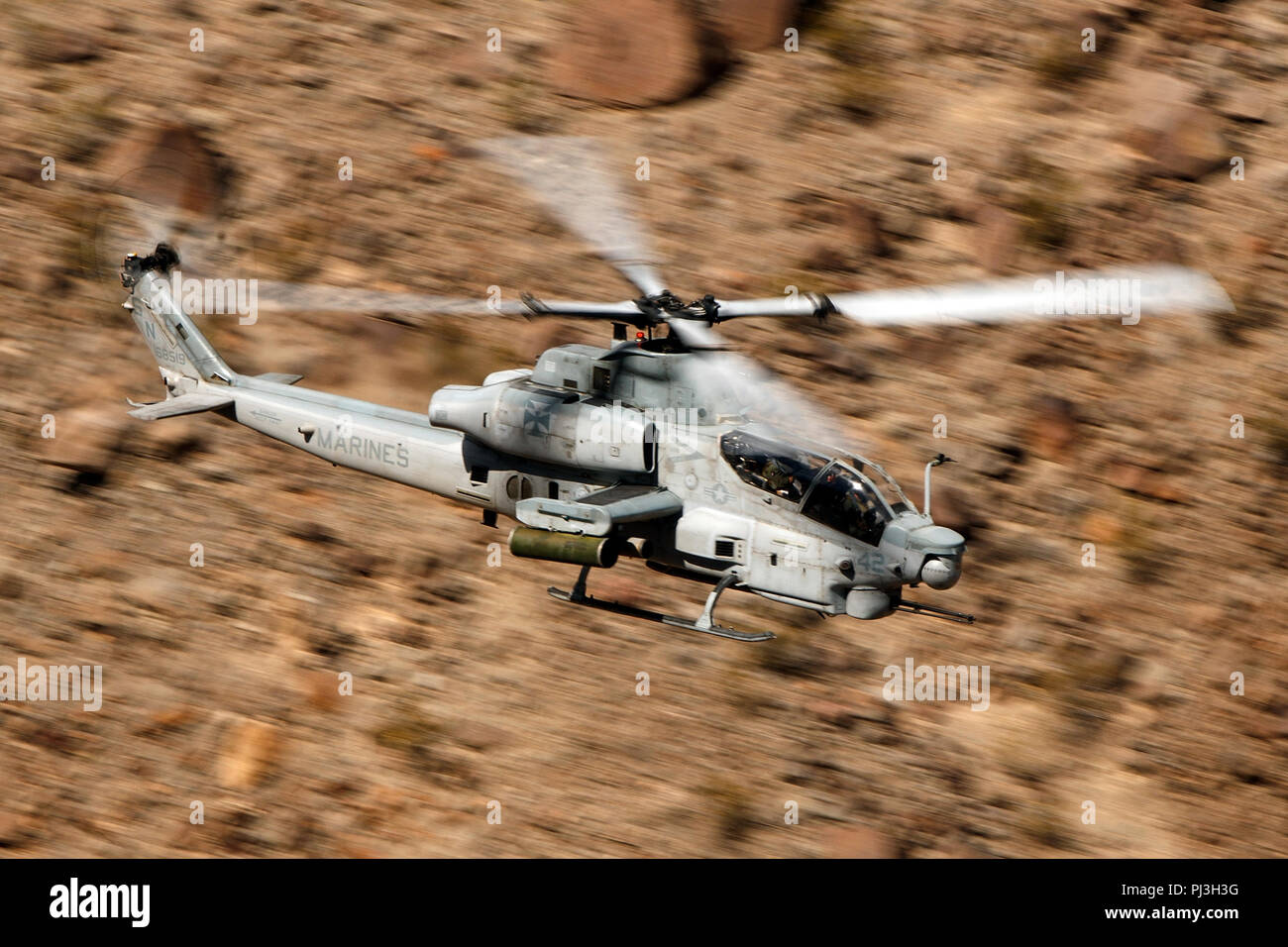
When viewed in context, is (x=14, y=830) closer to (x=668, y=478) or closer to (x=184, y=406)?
(x=184, y=406)

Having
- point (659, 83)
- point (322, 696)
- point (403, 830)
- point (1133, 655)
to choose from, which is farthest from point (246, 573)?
point (1133, 655)

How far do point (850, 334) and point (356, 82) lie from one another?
1030cm

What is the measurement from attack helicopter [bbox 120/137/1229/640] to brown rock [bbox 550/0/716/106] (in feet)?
31.8

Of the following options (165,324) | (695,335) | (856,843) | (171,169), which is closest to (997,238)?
(856,843)

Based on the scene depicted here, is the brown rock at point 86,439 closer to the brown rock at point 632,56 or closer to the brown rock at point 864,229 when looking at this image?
the brown rock at point 632,56

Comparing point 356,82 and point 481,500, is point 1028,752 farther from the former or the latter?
point 356,82

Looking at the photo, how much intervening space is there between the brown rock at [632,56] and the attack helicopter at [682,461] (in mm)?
9704

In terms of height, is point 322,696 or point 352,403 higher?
point 352,403

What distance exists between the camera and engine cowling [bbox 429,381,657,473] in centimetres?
1502

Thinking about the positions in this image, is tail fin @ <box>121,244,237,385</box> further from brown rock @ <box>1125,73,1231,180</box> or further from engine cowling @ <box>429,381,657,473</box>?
brown rock @ <box>1125,73,1231,180</box>

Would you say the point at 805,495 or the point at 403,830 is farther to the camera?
the point at 403,830

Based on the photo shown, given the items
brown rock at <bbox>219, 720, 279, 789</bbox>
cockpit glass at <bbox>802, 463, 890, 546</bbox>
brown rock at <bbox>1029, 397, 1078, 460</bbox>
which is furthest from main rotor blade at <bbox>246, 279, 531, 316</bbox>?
brown rock at <bbox>1029, 397, 1078, 460</bbox>

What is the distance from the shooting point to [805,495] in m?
14.4

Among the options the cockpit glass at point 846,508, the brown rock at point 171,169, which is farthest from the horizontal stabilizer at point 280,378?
the brown rock at point 171,169
